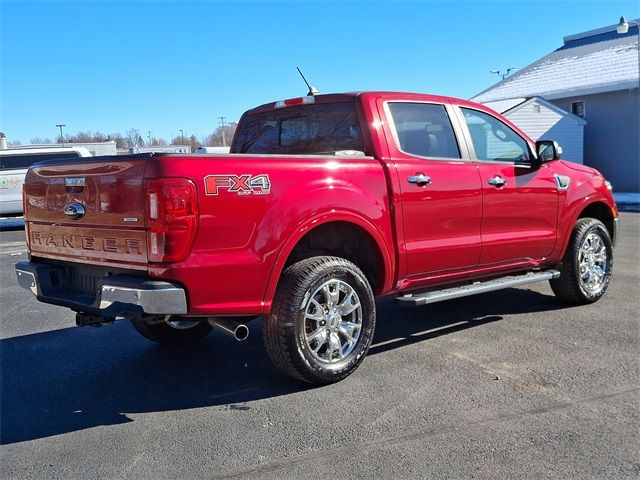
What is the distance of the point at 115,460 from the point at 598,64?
85.2 feet

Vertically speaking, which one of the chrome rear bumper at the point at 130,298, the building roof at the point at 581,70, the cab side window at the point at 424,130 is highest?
the building roof at the point at 581,70

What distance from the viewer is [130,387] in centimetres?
437

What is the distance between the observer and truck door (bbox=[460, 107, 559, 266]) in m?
5.37

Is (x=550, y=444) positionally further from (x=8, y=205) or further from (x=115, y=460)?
(x=8, y=205)

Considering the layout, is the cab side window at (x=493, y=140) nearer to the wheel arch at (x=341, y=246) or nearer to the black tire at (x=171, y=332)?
the wheel arch at (x=341, y=246)

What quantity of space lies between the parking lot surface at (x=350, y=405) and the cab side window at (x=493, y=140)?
1.54 meters

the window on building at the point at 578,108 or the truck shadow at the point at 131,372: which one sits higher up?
the window on building at the point at 578,108

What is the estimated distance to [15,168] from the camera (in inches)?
713

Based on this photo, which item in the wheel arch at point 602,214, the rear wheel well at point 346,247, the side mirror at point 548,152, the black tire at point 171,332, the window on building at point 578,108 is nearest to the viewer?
the rear wheel well at point 346,247

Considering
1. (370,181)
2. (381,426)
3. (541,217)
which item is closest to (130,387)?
(381,426)

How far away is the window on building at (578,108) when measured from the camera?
24266mm

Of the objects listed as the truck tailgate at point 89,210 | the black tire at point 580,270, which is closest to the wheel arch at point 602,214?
the black tire at point 580,270

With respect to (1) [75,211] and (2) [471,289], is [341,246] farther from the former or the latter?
(1) [75,211]

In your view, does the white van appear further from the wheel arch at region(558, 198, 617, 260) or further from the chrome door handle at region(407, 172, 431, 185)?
the chrome door handle at region(407, 172, 431, 185)
